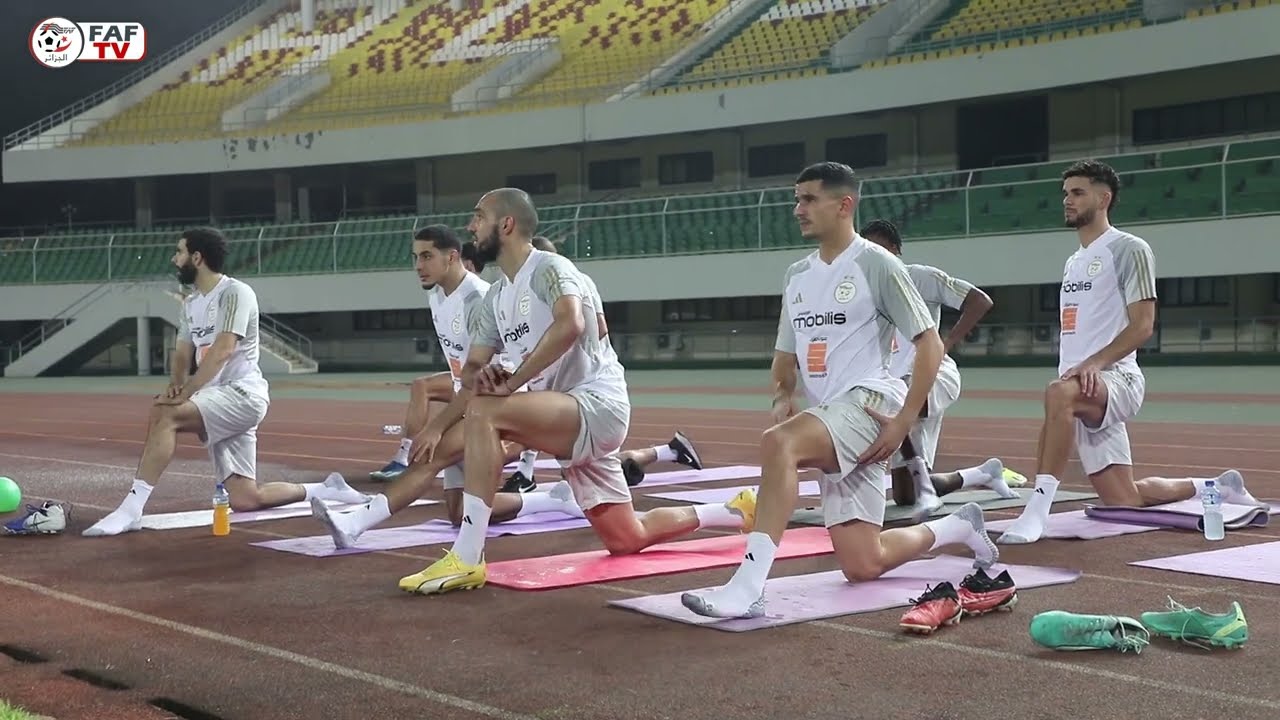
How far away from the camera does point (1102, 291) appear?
8547 mm

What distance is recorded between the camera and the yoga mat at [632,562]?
689 centimetres

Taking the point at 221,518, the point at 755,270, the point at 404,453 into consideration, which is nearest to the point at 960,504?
the point at 221,518

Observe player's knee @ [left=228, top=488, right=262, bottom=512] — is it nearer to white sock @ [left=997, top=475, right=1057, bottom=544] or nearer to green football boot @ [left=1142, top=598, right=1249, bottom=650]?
white sock @ [left=997, top=475, right=1057, bottom=544]

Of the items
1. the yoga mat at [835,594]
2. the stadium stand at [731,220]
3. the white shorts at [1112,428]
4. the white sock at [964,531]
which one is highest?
the stadium stand at [731,220]

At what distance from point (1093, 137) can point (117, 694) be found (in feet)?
102

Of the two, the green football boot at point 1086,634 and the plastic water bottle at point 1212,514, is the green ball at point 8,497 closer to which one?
the green football boot at point 1086,634

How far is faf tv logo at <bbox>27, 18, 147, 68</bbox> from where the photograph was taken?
42.7 metres

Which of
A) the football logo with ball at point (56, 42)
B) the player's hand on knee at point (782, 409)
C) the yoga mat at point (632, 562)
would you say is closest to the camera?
the player's hand on knee at point (782, 409)

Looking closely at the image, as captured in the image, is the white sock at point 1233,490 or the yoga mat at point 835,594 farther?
the white sock at point 1233,490

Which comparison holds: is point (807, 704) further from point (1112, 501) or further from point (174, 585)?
point (1112, 501)

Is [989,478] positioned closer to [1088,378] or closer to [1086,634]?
[1088,378]

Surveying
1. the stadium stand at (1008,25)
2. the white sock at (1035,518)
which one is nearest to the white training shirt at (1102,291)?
the white sock at (1035,518)

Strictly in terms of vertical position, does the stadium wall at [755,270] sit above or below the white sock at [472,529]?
above

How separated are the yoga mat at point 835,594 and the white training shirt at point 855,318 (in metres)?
0.87
